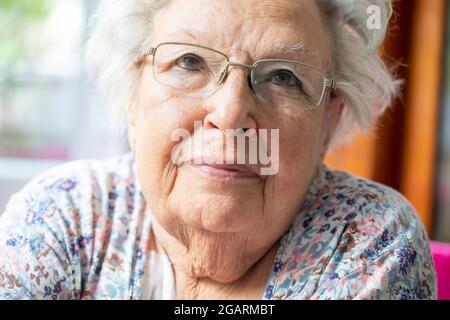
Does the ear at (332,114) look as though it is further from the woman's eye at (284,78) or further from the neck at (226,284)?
the neck at (226,284)

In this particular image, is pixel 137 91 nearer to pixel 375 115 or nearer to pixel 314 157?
pixel 314 157

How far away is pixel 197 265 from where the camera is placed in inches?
50.8

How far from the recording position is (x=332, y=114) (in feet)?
4.60

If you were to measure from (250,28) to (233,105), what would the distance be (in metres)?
0.17

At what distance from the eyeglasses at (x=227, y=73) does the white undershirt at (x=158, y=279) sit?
0.40 m

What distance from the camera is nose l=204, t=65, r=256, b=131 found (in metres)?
1.14

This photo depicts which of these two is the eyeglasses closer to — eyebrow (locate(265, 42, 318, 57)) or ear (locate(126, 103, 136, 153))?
eyebrow (locate(265, 42, 318, 57))

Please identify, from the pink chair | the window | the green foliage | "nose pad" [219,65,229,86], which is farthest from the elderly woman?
the green foliage

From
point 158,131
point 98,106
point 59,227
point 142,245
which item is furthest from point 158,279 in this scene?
point 98,106

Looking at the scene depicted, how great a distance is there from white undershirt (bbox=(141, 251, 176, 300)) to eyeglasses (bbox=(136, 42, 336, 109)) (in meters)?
0.40

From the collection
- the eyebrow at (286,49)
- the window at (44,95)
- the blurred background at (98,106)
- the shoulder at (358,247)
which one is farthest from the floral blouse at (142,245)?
the window at (44,95)

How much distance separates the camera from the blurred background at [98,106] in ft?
9.09
